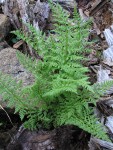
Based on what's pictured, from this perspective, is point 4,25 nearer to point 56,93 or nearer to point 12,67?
point 12,67

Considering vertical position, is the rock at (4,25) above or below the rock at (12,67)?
above

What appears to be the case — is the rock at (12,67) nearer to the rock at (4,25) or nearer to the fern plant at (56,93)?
the fern plant at (56,93)

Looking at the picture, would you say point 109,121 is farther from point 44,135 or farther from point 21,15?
point 21,15

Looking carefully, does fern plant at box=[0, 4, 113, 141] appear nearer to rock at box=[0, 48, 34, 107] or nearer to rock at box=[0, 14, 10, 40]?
rock at box=[0, 48, 34, 107]

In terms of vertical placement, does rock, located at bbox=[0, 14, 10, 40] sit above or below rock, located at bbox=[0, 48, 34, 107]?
above

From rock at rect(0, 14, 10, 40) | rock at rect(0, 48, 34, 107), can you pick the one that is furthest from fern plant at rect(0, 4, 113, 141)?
rock at rect(0, 14, 10, 40)

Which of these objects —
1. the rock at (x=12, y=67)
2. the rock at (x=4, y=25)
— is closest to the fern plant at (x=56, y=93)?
the rock at (x=12, y=67)

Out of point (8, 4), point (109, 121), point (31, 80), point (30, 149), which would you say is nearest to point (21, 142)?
point (30, 149)
